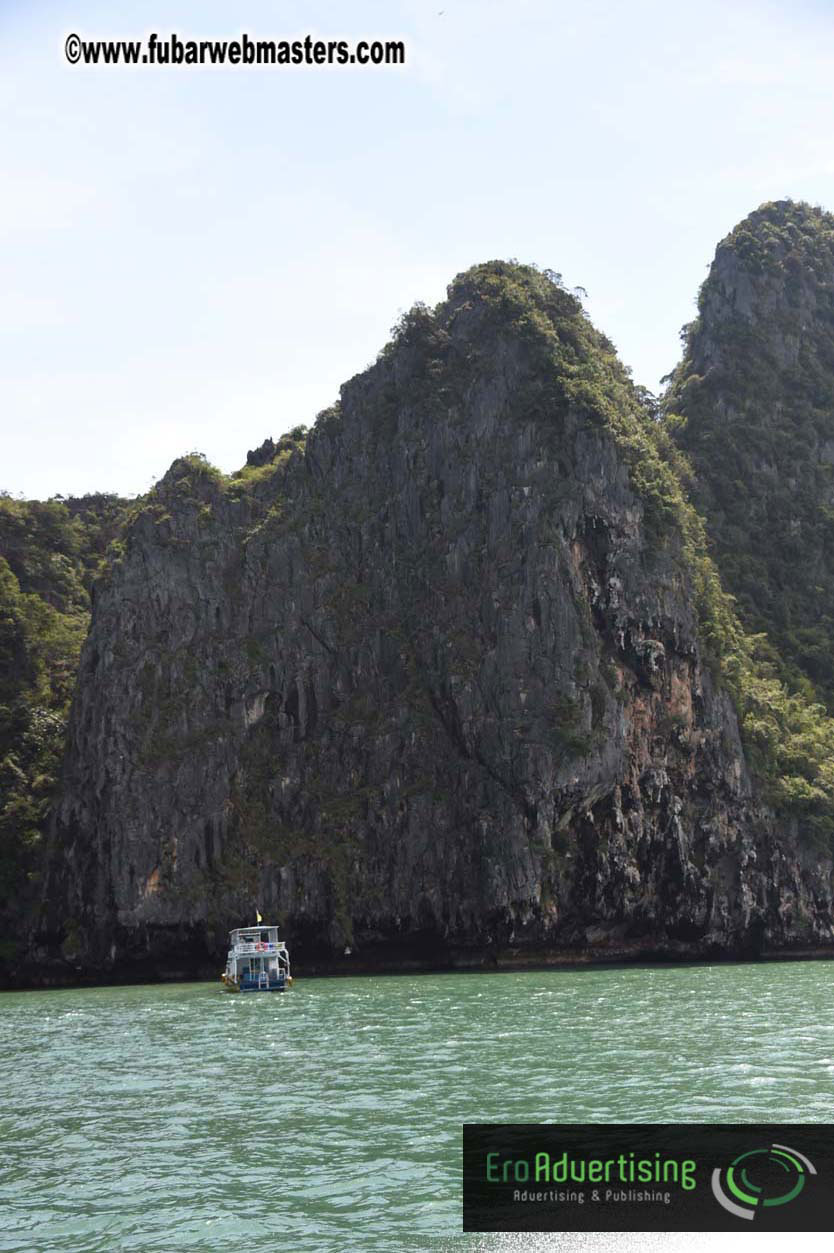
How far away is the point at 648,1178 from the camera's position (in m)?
16.7

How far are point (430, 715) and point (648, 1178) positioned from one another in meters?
50.8

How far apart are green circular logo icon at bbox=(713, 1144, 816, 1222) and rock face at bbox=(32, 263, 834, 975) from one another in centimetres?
4185

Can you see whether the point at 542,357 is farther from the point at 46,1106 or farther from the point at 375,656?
the point at 46,1106

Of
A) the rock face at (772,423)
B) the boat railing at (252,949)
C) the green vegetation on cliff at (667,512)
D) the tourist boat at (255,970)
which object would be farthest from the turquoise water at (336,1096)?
the rock face at (772,423)

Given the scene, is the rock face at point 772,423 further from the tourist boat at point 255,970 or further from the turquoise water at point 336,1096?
the turquoise water at point 336,1096

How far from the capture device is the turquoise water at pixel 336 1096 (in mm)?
15555

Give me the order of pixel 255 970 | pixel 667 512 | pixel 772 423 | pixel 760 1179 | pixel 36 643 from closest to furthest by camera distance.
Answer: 1. pixel 760 1179
2. pixel 255 970
3. pixel 667 512
4. pixel 36 643
5. pixel 772 423

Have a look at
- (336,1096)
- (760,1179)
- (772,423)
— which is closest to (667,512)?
(772,423)

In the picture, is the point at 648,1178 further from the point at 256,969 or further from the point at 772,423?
the point at 772,423

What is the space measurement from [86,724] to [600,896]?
27.0m

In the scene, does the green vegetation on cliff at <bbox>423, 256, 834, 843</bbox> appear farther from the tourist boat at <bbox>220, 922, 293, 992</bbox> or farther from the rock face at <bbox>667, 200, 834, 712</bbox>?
the tourist boat at <bbox>220, 922, 293, 992</bbox>

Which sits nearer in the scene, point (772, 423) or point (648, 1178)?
point (648, 1178)

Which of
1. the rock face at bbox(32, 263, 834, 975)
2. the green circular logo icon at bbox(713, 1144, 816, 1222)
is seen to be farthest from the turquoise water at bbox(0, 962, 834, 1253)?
the rock face at bbox(32, 263, 834, 975)

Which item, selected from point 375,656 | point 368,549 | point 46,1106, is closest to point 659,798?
point 375,656
